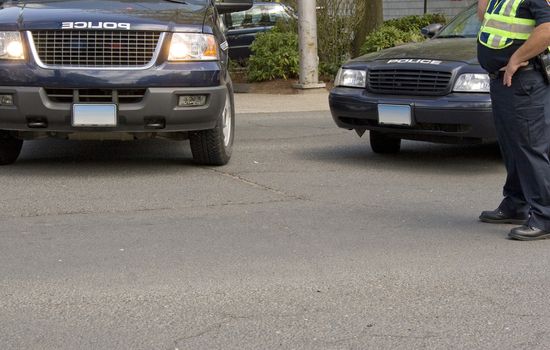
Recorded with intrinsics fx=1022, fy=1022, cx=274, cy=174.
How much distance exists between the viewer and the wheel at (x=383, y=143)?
9461mm

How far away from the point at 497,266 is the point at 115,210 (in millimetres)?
2664

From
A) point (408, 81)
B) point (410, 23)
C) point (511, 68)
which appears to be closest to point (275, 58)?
point (410, 23)

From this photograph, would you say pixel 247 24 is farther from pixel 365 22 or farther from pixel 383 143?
pixel 383 143

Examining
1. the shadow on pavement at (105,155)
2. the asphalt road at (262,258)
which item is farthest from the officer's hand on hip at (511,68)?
the shadow on pavement at (105,155)

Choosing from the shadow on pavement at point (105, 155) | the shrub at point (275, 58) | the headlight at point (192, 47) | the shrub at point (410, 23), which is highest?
the headlight at point (192, 47)

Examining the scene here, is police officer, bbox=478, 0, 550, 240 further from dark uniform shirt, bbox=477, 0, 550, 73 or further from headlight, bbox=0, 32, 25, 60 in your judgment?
headlight, bbox=0, 32, 25, 60

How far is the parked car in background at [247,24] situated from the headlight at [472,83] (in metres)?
12.3

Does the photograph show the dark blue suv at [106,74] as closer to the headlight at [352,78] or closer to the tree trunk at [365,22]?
the headlight at [352,78]

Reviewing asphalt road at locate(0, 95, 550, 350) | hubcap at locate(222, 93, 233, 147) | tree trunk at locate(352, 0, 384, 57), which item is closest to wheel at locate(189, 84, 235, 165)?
hubcap at locate(222, 93, 233, 147)

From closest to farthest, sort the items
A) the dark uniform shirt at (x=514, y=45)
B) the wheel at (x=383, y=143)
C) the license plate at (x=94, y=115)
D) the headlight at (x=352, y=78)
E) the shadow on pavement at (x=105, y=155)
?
the dark uniform shirt at (x=514, y=45) < the license plate at (x=94, y=115) < the shadow on pavement at (x=105, y=155) < the headlight at (x=352, y=78) < the wheel at (x=383, y=143)

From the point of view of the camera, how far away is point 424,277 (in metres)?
5.29

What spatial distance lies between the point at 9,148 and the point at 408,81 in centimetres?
338

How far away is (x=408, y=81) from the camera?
8.43 meters

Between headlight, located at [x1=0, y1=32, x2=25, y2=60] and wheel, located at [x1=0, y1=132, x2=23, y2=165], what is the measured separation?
790mm
